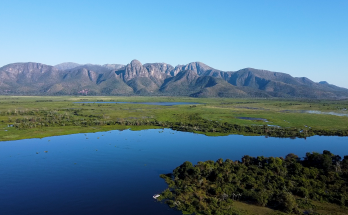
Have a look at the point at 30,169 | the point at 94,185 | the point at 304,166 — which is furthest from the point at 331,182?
the point at 30,169

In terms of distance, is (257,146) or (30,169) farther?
(257,146)

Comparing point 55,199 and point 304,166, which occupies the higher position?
point 304,166

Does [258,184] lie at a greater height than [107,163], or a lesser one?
greater

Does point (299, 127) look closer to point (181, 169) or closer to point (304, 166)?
point (304, 166)

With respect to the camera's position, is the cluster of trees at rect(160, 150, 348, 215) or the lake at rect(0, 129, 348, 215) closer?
the cluster of trees at rect(160, 150, 348, 215)

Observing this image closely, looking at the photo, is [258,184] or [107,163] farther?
[107,163]
